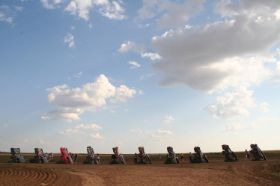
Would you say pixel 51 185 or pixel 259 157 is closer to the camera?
pixel 51 185

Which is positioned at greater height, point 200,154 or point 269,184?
point 200,154

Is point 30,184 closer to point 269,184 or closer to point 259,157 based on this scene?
point 269,184

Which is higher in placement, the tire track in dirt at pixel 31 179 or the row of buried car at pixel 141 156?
the row of buried car at pixel 141 156

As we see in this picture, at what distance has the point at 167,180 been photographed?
29.8 metres

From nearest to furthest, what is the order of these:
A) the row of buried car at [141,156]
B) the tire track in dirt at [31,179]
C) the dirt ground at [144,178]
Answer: the tire track in dirt at [31,179] < the dirt ground at [144,178] < the row of buried car at [141,156]

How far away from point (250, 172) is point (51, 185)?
20348mm

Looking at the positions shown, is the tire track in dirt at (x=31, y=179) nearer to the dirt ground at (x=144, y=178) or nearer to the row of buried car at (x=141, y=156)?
the dirt ground at (x=144, y=178)

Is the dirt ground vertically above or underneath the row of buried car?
underneath

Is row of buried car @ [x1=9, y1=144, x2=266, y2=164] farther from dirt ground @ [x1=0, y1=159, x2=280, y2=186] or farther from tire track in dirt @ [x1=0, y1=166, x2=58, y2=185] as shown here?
tire track in dirt @ [x1=0, y1=166, x2=58, y2=185]

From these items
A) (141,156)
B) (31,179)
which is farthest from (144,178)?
(141,156)

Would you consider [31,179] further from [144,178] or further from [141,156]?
[141,156]

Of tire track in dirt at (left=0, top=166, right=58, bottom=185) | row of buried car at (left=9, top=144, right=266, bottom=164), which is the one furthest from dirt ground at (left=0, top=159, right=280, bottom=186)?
row of buried car at (left=9, top=144, right=266, bottom=164)

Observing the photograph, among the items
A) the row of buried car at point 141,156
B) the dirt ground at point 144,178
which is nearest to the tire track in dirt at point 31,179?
the dirt ground at point 144,178

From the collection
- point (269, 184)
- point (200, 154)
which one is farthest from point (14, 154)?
point (269, 184)
